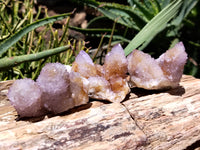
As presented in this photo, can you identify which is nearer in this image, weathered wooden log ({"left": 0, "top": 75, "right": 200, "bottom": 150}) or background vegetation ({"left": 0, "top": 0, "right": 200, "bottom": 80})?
weathered wooden log ({"left": 0, "top": 75, "right": 200, "bottom": 150})

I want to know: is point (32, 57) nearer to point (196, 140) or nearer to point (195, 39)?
point (196, 140)

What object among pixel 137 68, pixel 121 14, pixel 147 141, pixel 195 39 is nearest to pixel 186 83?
pixel 137 68

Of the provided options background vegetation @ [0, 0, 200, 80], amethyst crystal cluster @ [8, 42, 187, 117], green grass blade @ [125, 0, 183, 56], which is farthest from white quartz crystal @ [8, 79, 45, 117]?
green grass blade @ [125, 0, 183, 56]

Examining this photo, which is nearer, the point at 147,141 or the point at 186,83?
the point at 147,141

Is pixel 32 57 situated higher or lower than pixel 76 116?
higher

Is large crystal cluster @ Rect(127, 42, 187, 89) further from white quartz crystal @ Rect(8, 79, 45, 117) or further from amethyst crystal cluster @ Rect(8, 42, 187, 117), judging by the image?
white quartz crystal @ Rect(8, 79, 45, 117)

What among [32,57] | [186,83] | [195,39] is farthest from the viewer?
[195,39]

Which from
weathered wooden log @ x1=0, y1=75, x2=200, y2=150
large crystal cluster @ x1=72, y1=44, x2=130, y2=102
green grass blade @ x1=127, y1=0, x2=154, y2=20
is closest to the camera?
weathered wooden log @ x1=0, y1=75, x2=200, y2=150
